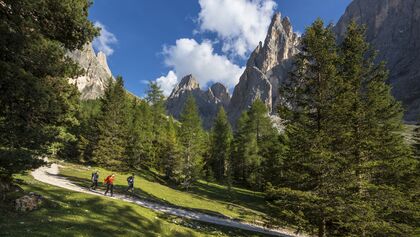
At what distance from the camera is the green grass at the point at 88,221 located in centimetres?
1308

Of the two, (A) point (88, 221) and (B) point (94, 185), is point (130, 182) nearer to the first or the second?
(B) point (94, 185)

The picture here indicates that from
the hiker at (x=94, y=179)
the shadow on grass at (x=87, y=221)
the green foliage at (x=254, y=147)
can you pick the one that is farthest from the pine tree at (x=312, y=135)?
the green foliage at (x=254, y=147)

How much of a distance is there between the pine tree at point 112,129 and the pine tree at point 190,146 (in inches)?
379

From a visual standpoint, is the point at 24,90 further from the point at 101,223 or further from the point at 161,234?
the point at 161,234

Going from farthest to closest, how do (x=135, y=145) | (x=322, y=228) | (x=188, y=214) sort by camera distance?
1. (x=135, y=145)
2. (x=188, y=214)
3. (x=322, y=228)

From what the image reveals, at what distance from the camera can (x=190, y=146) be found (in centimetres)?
5031

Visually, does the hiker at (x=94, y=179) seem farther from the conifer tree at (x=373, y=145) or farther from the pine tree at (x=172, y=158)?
the conifer tree at (x=373, y=145)

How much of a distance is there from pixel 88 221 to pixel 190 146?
34.1 meters

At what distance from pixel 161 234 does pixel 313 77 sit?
13.6 metres

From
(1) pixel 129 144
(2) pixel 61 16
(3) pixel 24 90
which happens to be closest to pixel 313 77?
(2) pixel 61 16

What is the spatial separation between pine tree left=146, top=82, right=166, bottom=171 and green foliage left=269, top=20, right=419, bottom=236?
Answer: 46401 mm

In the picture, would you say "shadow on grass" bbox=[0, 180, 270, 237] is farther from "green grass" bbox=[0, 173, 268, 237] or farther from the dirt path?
the dirt path

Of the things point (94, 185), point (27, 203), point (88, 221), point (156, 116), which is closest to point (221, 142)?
point (156, 116)

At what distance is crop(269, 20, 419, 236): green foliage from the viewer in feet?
57.9
